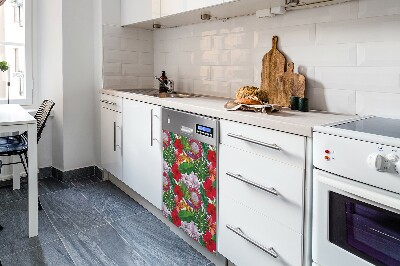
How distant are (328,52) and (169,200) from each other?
4.62 ft

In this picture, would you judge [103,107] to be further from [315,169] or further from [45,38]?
[315,169]

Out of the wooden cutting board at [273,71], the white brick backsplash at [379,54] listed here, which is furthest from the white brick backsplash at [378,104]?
the wooden cutting board at [273,71]

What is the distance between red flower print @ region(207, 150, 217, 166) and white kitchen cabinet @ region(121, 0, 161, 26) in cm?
149

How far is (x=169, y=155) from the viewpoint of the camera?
2.47 meters

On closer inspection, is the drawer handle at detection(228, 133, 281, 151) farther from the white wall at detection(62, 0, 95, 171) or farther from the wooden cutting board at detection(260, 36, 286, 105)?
the white wall at detection(62, 0, 95, 171)

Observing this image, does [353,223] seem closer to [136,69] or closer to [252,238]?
[252,238]

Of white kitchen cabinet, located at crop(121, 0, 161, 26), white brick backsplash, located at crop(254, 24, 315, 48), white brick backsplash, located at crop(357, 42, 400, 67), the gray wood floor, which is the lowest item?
the gray wood floor

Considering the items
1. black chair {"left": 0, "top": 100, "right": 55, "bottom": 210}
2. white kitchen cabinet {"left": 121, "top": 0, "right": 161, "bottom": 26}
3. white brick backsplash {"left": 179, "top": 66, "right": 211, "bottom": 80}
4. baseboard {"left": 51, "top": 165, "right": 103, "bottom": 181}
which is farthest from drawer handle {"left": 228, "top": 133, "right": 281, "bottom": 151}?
baseboard {"left": 51, "top": 165, "right": 103, "bottom": 181}

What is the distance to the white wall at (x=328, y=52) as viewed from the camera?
5.98 ft

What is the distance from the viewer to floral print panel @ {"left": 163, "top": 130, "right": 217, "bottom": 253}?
6.86 ft

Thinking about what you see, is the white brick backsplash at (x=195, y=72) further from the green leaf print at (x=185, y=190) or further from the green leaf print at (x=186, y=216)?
the green leaf print at (x=186, y=216)

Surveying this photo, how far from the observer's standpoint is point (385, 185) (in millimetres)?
1215

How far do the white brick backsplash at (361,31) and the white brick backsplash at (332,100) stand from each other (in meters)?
0.29

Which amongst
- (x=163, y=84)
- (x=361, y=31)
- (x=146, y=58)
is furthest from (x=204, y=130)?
(x=146, y=58)
